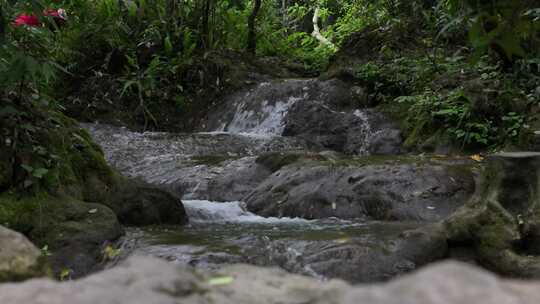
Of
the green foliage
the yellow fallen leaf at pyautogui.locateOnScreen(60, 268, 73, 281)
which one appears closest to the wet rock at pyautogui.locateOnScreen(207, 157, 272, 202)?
the yellow fallen leaf at pyautogui.locateOnScreen(60, 268, 73, 281)

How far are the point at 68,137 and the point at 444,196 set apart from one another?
12.5ft

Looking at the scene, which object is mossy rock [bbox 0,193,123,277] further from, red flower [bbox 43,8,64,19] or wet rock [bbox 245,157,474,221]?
wet rock [bbox 245,157,474,221]

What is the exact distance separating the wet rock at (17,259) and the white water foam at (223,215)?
11.8 feet

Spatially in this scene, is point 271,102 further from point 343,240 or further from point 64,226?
point 64,226

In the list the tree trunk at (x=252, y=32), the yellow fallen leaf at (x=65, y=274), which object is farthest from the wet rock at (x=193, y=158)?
the tree trunk at (x=252, y=32)

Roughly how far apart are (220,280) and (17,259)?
1093 millimetres

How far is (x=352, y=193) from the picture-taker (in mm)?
6004

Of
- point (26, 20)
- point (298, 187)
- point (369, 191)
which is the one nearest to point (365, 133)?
point (298, 187)

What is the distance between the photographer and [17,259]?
217 cm

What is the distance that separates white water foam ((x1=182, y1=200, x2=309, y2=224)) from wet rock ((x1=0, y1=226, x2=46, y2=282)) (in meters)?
3.59

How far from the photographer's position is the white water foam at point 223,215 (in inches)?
230

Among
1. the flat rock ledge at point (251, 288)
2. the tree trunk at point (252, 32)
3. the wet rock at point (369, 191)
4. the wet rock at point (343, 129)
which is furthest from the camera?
the tree trunk at point (252, 32)

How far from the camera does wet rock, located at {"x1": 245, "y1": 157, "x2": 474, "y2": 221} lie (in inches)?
226

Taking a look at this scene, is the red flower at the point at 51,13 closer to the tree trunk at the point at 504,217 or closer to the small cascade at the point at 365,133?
the tree trunk at the point at 504,217
